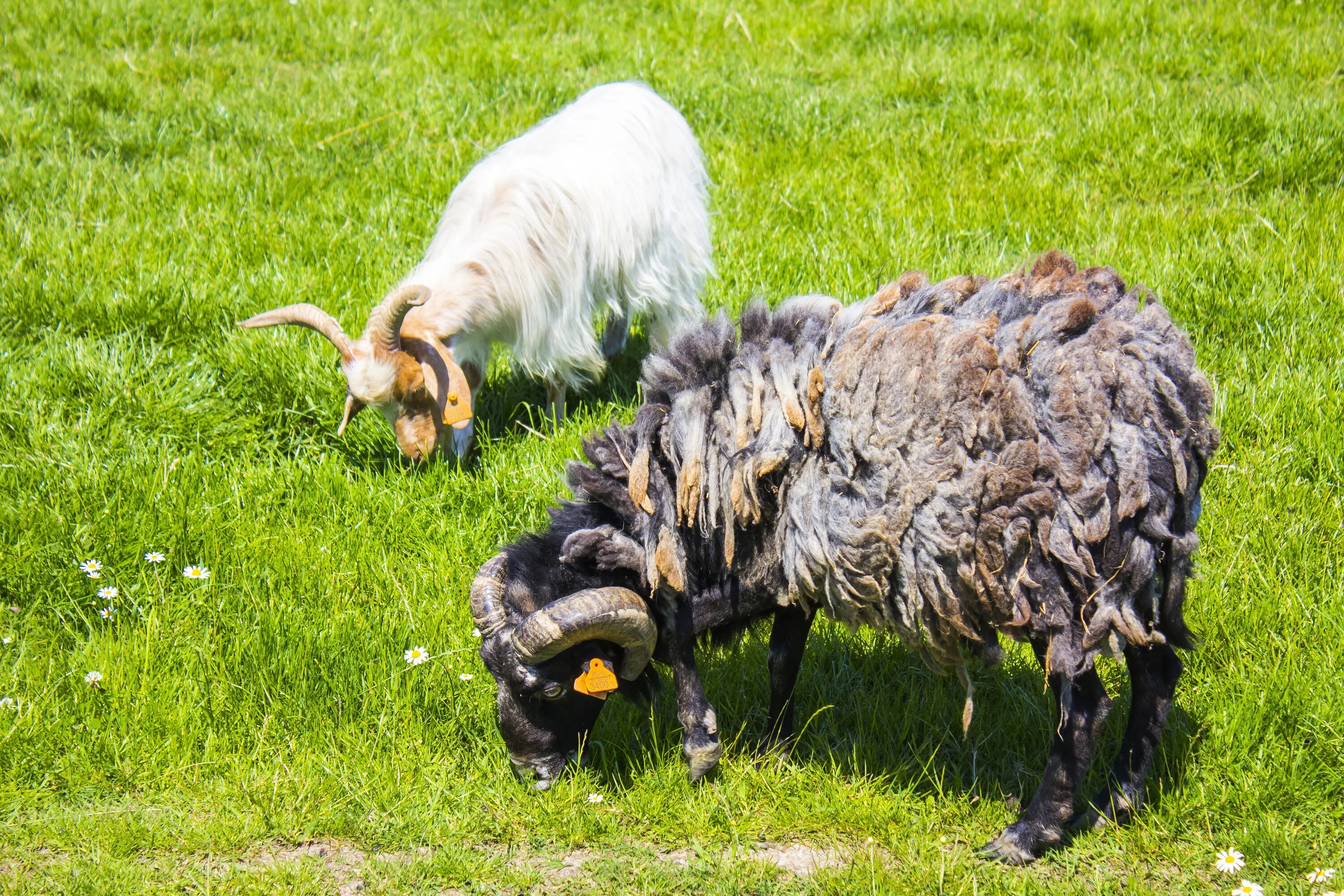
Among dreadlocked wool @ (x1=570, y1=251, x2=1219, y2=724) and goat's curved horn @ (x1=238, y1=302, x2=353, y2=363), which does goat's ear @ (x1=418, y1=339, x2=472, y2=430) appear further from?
dreadlocked wool @ (x1=570, y1=251, x2=1219, y2=724)

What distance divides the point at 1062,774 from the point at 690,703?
43.0 inches

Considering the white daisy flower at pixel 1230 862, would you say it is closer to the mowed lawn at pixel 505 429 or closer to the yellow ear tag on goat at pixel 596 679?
the mowed lawn at pixel 505 429

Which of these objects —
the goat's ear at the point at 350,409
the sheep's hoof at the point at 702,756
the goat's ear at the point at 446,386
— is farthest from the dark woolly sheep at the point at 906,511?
the goat's ear at the point at 350,409

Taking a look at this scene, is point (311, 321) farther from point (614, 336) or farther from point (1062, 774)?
point (1062, 774)

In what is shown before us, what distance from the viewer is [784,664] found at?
3617mm

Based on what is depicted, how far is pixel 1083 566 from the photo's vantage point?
9.55 ft

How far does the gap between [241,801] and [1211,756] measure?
9.81 feet

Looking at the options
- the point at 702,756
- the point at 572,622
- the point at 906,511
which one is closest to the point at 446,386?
the point at 572,622

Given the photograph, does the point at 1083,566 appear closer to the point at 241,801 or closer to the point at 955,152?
the point at 241,801

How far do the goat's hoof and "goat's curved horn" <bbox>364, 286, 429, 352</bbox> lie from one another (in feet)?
9.98

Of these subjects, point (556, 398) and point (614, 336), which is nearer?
point (556, 398)

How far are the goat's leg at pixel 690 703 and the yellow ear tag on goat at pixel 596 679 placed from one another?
249 millimetres

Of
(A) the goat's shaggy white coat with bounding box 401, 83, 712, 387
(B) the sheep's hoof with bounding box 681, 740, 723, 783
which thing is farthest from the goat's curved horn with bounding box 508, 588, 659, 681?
(A) the goat's shaggy white coat with bounding box 401, 83, 712, 387

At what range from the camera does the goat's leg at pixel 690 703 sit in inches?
134
